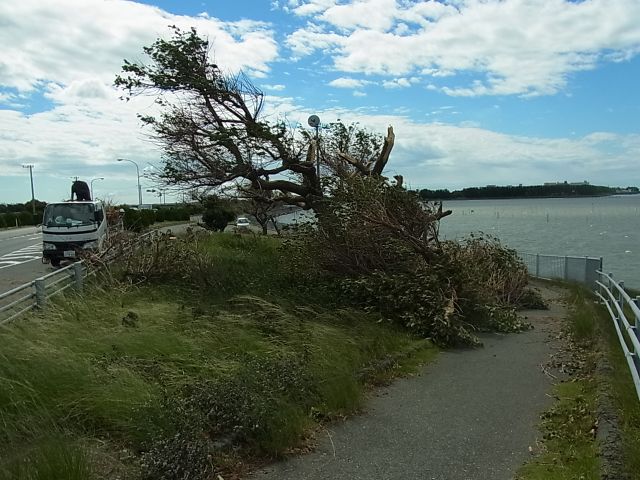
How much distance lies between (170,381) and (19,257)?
23.6m

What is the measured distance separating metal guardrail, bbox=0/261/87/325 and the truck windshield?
30.2ft

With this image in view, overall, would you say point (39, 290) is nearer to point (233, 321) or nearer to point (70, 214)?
point (233, 321)

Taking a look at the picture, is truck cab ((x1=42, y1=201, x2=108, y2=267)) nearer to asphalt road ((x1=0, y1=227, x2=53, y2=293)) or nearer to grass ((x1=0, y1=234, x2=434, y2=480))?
asphalt road ((x1=0, y1=227, x2=53, y2=293))

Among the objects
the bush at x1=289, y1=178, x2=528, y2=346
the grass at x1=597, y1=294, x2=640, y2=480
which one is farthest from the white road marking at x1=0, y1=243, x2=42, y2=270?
the grass at x1=597, y1=294, x2=640, y2=480

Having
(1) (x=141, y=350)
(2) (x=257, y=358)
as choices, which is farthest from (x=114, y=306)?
(2) (x=257, y=358)

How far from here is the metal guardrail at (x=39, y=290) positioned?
771 cm

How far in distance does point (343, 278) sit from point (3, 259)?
19.1 m

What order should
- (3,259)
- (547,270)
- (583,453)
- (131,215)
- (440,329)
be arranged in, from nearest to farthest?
(583,453), (440,329), (547,270), (3,259), (131,215)

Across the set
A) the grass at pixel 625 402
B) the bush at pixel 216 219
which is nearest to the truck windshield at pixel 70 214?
the grass at pixel 625 402

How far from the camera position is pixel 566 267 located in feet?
71.2

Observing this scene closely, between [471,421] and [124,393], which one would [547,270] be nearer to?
[471,421]

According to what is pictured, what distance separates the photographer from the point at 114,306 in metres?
9.43

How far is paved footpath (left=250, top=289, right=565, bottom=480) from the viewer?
198 inches

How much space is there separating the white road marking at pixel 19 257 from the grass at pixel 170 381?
1634cm
